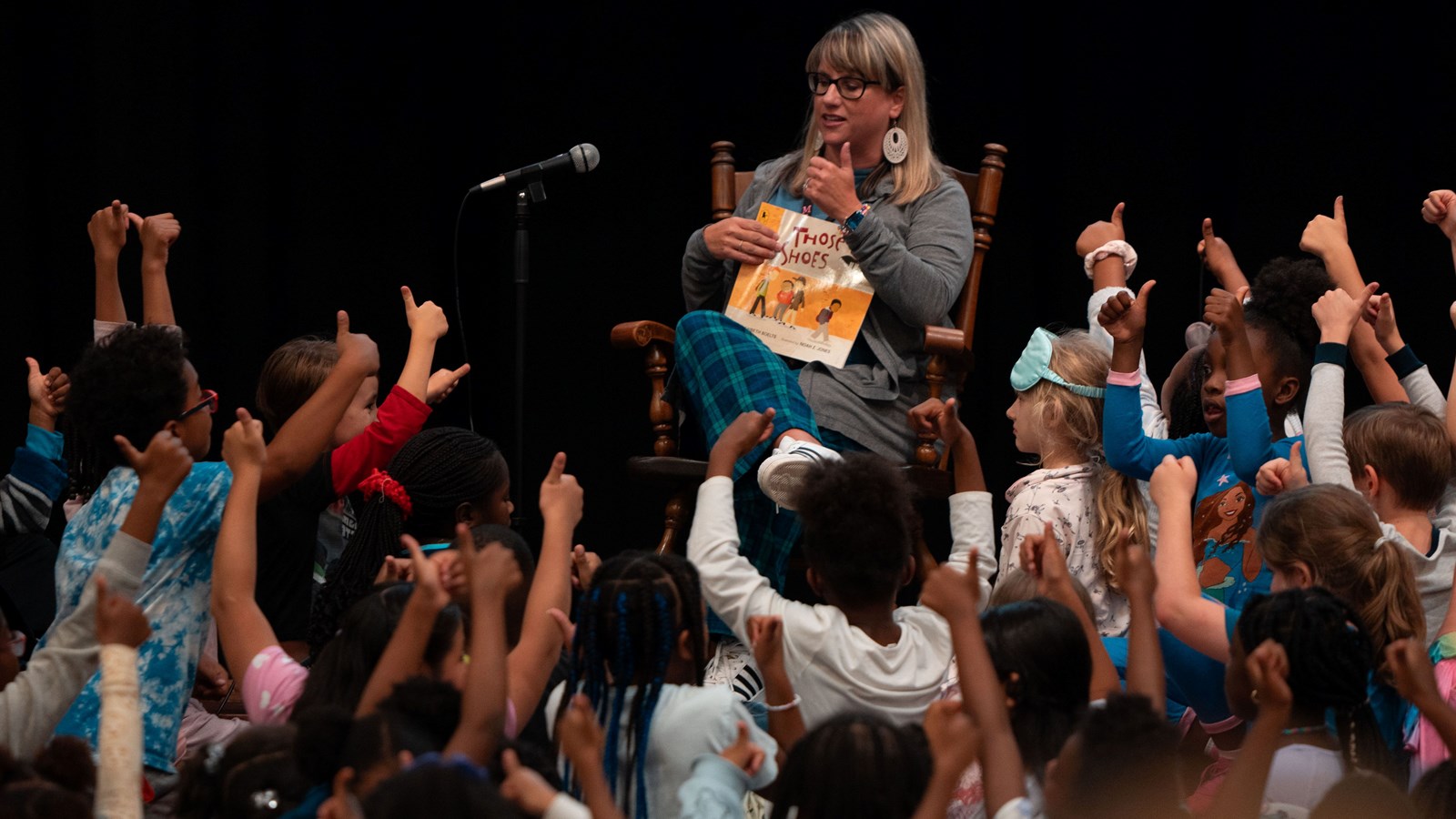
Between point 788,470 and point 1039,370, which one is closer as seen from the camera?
point 788,470

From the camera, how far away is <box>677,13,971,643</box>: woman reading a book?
8.77 ft

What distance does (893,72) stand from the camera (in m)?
2.92

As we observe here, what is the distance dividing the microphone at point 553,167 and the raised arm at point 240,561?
1395mm

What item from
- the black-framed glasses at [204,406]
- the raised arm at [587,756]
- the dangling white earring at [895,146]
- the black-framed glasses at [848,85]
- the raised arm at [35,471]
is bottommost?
the raised arm at [35,471]

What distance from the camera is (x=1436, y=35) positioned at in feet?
12.0

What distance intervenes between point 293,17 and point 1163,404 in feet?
7.59

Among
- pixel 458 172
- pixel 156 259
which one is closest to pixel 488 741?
pixel 156 259

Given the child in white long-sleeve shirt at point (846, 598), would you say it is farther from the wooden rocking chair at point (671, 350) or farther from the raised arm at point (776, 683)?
the wooden rocking chair at point (671, 350)

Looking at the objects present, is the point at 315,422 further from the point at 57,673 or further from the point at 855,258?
the point at 855,258

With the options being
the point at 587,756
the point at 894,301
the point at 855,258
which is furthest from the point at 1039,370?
the point at 587,756

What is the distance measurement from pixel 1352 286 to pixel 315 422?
1.68 meters

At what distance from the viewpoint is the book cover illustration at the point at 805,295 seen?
2.84 meters

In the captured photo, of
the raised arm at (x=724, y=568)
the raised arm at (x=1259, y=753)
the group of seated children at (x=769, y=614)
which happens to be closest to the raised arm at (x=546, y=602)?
the group of seated children at (x=769, y=614)

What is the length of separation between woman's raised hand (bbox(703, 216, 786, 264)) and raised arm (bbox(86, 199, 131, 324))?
1.06 metres
